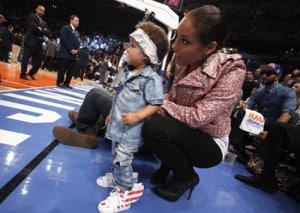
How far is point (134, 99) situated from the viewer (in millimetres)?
1570

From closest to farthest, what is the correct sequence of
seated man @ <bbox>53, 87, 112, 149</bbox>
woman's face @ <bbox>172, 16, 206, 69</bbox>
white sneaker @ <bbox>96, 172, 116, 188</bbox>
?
woman's face @ <bbox>172, 16, 206, 69</bbox> < white sneaker @ <bbox>96, 172, 116, 188</bbox> < seated man @ <bbox>53, 87, 112, 149</bbox>

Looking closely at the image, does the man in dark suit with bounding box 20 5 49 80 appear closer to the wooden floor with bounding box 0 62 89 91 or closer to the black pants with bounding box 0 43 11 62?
the wooden floor with bounding box 0 62 89 91

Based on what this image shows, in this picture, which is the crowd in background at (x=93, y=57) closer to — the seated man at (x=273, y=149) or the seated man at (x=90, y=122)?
the seated man at (x=90, y=122)

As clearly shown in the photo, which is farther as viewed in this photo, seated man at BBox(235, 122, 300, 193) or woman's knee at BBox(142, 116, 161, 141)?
seated man at BBox(235, 122, 300, 193)

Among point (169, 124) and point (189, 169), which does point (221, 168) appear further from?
point (169, 124)

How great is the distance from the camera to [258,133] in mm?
2932

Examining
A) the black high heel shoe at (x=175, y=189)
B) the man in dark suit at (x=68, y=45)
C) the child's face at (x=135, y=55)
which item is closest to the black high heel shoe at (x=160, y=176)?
the black high heel shoe at (x=175, y=189)

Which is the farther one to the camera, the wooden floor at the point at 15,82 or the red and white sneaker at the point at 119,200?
the wooden floor at the point at 15,82

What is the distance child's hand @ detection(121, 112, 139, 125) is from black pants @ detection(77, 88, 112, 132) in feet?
2.78

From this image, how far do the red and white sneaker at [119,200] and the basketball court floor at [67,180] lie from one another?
4 centimetres

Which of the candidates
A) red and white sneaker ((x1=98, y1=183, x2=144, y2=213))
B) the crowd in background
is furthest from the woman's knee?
the crowd in background

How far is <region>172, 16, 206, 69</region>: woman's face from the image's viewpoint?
4.92 ft

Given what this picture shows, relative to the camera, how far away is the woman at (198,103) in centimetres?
151

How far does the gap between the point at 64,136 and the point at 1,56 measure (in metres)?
9.96
